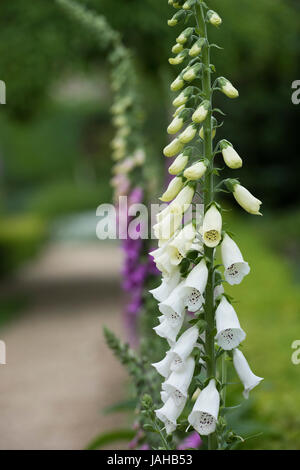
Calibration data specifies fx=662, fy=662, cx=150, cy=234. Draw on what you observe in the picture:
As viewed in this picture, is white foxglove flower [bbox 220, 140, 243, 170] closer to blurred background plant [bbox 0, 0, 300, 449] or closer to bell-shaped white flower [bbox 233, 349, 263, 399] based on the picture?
bell-shaped white flower [bbox 233, 349, 263, 399]

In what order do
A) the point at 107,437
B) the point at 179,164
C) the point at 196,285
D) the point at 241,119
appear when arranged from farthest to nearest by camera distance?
the point at 241,119, the point at 107,437, the point at 179,164, the point at 196,285

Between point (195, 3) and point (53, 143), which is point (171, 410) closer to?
point (195, 3)

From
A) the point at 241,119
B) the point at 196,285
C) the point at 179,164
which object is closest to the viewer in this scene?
the point at 196,285

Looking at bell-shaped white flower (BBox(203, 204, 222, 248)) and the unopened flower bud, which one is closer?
bell-shaped white flower (BBox(203, 204, 222, 248))

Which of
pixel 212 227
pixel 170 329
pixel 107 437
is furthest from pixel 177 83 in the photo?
pixel 107 437

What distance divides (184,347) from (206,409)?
0.15 m

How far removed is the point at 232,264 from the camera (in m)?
1.60

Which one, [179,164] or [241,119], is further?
[241,119]

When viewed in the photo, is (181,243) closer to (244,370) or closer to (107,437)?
(244,370)

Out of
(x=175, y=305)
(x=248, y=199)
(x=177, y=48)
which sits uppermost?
(x=177, y=48)

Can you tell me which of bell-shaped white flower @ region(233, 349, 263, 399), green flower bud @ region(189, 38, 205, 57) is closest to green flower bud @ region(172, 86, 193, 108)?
green flower bud @ region(189, 38, 205, 57)

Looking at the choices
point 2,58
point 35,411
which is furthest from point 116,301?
point 35,411

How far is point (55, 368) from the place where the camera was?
6562 millimetres

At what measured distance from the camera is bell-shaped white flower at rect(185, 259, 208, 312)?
61.1 inches
